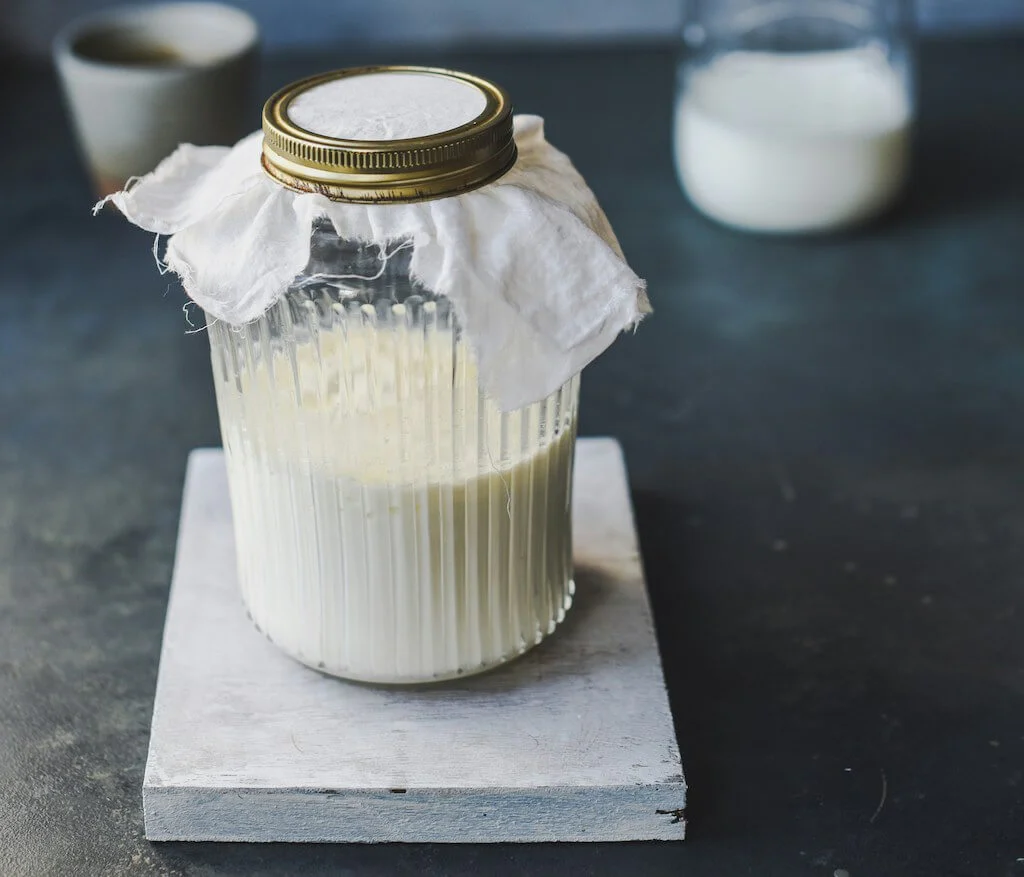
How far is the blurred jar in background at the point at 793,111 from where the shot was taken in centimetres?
105

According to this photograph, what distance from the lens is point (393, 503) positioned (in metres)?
0.56

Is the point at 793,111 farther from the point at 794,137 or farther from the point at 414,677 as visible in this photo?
the point at 414,677

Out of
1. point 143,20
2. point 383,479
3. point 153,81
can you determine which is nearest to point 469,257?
point 383,479

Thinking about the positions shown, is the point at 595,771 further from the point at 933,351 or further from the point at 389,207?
the point at 933,351

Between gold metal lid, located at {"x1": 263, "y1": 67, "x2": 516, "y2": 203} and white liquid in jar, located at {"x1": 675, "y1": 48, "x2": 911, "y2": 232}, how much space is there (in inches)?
22.4

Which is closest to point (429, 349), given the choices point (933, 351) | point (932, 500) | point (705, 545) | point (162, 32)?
point (705, 545)

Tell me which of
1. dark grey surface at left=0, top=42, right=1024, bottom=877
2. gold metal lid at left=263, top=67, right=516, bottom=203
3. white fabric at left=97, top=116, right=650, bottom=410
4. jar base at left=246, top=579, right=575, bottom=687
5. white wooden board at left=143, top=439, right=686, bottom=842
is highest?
gold metal lid at left=263, top=67, right=516, bottom=203

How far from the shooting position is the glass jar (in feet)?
1.73

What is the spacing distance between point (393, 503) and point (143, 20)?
70 centimetres

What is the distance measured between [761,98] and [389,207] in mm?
668

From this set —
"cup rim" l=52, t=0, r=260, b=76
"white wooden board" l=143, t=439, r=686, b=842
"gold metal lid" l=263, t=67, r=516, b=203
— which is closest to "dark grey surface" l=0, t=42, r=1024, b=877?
"white wooden board" l=143, t=439, r=686, b=842

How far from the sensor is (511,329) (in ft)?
1.63

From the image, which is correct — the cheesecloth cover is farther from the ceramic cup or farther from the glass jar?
the ceramic cup

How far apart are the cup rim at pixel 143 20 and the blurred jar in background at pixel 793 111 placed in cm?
36
